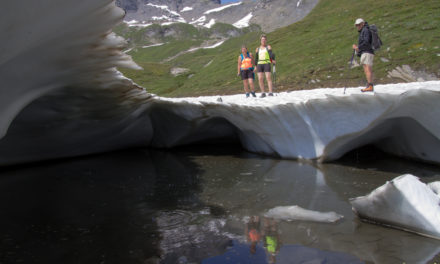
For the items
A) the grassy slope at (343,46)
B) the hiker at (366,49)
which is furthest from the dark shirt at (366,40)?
the grassy slope at (343,46)

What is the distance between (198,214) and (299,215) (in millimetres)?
999

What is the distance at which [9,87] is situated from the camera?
10.9 feet

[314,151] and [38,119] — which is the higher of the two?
[38,119]

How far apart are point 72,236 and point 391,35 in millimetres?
19427

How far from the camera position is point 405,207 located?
286cm

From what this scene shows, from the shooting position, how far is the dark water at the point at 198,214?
2.56m

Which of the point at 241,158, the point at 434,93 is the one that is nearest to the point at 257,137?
the point at 241,158

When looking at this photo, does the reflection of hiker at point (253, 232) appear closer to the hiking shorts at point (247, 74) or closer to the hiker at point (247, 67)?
the hiker at point (247, 67)

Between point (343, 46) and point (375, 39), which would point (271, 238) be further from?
point (343, 46)

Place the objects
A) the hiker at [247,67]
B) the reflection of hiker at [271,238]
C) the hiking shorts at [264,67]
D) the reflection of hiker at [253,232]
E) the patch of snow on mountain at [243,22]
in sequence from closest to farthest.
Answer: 1. the reflection of hiker at [271,238]
2. the reflection of hiker at [253,232]
3. the hiking shorts at [264,67]
4. the hiker at [247,67]
5. the patch of snow on mountain at [243,22]

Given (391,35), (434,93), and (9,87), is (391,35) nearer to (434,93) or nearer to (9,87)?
(434,93)

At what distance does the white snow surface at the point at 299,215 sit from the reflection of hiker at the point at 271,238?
137mm

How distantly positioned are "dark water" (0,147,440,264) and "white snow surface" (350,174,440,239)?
88 mm

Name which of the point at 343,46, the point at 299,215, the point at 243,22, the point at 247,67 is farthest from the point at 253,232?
the point at 243,22
